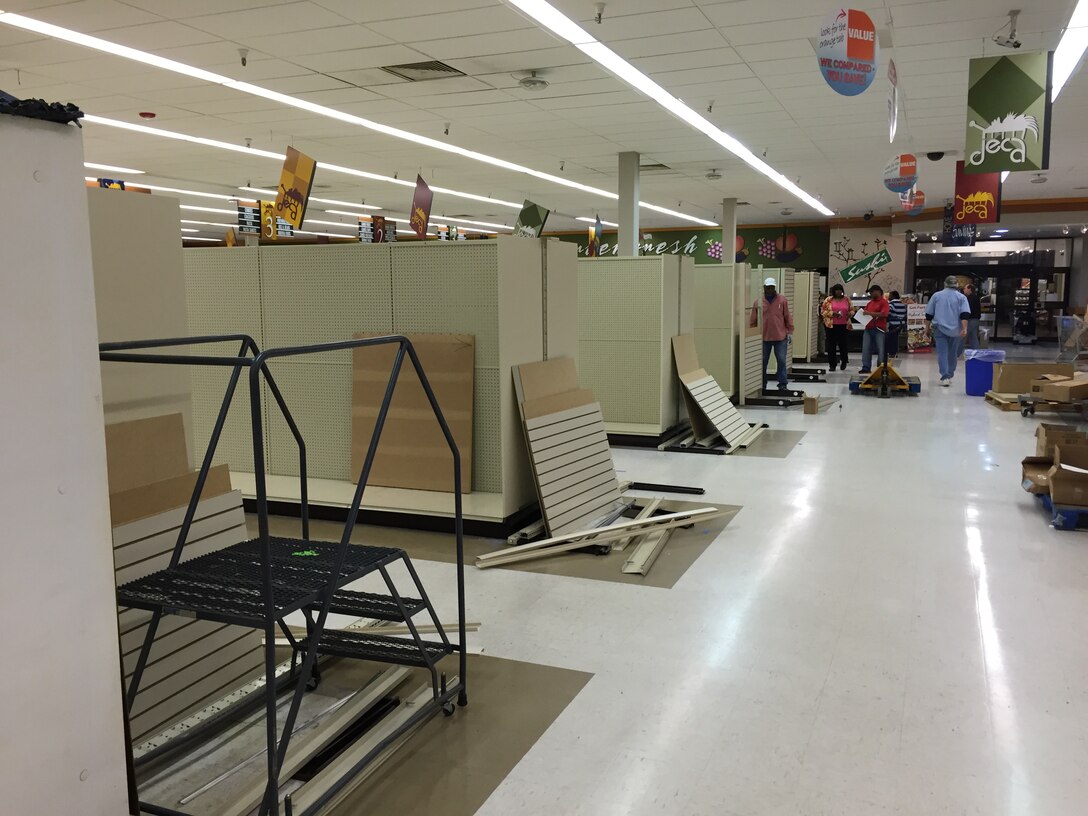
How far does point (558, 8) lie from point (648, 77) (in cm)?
211

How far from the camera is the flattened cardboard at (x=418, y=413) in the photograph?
5.38 metres

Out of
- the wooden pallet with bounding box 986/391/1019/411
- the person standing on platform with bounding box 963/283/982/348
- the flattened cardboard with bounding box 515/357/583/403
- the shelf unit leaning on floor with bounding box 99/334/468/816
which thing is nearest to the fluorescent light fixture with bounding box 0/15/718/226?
the flattened cardboard with bounding box 515/357/583/403

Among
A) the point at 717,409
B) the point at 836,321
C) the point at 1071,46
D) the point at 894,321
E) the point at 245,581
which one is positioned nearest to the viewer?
the point at 245,581

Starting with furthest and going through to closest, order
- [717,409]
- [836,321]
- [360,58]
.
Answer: [836,321] → [717,409] → [360,58]

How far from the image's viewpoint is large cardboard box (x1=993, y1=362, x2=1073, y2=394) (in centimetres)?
1087

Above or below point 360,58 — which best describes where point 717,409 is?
below

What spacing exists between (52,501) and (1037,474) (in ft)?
20.4

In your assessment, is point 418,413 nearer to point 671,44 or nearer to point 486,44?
point 486,44

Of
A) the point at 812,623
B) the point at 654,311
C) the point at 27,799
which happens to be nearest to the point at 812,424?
the point at 654,311

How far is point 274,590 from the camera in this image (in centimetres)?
225

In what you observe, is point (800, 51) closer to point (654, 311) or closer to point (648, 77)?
point (648, 77)

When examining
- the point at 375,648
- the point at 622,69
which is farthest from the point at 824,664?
the point at 622,69

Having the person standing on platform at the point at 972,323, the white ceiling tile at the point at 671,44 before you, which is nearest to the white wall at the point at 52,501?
the white ceiling tile at the point at 671,44

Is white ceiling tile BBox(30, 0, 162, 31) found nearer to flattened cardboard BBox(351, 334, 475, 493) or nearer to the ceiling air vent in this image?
the ceiling air vent
